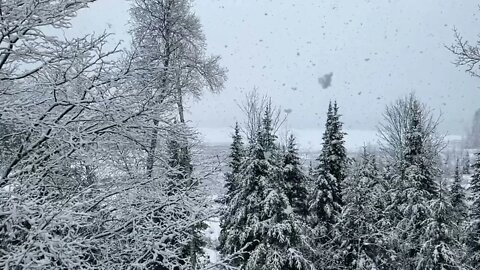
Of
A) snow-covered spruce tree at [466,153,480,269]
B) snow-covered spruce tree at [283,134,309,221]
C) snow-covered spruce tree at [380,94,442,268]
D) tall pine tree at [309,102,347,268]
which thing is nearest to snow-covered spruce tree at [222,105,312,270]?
→ snow-covered spruce tree at [283,134,309,221]

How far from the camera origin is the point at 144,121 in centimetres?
509

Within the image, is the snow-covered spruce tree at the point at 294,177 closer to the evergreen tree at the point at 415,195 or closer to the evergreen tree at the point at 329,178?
the evergreen tree at the point at 329,178


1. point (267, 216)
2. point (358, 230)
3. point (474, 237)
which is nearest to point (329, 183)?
point (358, 230)

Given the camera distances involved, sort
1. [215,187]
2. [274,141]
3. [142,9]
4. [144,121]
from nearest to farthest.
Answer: [144,121]
[215,187]
[142,9]
[274,141]

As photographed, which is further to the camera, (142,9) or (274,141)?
(274,141)

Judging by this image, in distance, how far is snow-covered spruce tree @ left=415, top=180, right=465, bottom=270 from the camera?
17.6 m

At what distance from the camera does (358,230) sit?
17609 mm

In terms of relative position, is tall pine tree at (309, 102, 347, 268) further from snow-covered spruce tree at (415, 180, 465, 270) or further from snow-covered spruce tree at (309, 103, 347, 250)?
snow-covered spruce tree at (415, 180, 465, 270)

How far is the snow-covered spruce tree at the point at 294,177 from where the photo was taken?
18.5m

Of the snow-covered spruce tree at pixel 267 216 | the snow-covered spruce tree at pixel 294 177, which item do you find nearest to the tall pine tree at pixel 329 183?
the snow-covered spruce tree at pixel 294 177

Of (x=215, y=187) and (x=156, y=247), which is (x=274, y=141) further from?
(x=156, y=247)

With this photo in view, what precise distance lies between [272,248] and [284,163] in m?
4.13

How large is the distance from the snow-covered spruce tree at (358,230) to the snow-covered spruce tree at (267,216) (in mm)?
2148

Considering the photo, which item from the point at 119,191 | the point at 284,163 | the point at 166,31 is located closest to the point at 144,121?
the point at 119,191
